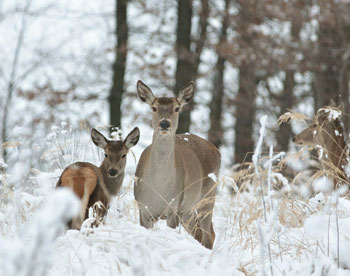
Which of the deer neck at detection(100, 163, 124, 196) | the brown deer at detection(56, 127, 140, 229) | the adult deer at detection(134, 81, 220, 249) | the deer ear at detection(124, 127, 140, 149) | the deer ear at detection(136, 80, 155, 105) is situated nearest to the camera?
the brown deer at detection(56, 127, 140, 229)

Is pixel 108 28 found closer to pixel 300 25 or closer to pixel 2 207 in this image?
pixel 300 25

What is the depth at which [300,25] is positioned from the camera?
1984cm

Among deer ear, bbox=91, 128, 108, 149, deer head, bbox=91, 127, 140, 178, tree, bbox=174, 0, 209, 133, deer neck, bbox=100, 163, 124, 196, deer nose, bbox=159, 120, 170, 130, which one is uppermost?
tree, bbox=174, 0, 209, 133

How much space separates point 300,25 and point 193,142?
13753 millimetres

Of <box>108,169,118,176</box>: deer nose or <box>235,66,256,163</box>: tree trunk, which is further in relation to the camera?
<box>235,66,256,163</box>: tree trunk

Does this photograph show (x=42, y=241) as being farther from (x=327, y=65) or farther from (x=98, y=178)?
(x=327, y=65)

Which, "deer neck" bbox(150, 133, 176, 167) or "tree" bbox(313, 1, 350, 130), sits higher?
"tree" bbox(313, 1, 350, 130)

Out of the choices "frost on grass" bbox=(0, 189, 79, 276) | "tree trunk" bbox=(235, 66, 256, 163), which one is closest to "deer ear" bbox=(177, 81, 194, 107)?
"frost on grass" bbox=(0, 189, 79, 276)

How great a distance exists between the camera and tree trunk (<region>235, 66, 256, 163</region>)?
19984mm

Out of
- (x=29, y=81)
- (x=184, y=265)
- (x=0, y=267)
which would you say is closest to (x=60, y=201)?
(x=0, y=267)

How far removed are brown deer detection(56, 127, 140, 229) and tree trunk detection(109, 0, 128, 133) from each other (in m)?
8.25

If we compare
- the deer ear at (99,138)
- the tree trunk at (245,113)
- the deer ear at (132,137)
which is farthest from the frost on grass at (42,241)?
the tree trunk at (245,113)

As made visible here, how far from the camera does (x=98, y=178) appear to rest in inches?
216

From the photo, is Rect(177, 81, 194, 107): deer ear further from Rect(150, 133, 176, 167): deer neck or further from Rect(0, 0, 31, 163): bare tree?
Rect(0, 0, 31, 163): bare tree
